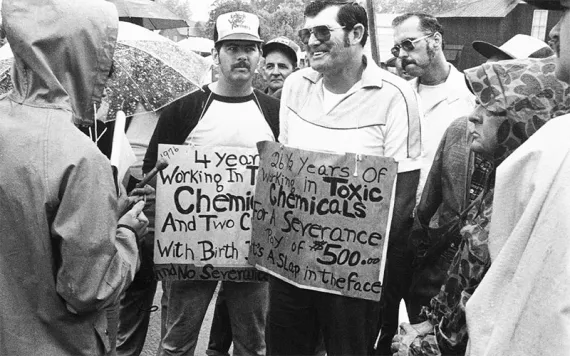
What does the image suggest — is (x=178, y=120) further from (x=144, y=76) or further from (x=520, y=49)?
(x=520, y=49)

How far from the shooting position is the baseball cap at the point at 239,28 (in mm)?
4137

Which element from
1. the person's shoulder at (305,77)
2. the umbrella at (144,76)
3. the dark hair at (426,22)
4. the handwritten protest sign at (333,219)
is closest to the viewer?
the handwritten protest sign at (333,219)

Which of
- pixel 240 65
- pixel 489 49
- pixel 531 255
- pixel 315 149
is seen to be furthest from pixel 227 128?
pixel 531 255

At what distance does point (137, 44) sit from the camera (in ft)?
11.3

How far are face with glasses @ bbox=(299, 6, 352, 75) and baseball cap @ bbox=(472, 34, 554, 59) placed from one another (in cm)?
90

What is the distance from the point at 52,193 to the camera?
85.2 inches

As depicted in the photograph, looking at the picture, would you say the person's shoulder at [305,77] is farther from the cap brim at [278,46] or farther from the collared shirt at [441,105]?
the cap brim at [278,46]

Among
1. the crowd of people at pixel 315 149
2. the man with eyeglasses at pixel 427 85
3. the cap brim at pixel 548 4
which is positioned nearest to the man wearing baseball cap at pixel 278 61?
the man with eyeglasses at pixel 427 85

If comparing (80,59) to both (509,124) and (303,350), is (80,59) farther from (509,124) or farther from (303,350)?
(303,350)

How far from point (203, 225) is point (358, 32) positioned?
4.55 ft

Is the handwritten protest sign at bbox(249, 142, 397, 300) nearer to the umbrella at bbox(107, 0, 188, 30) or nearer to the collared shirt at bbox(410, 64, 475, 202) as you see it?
the collared shirt at bbox(410, 64, 475, 202)

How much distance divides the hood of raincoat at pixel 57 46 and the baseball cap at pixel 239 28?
5.88ft

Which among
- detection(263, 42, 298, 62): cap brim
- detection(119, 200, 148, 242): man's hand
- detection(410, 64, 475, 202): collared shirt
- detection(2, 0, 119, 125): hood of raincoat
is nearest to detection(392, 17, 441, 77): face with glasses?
detection(410, 64, 475, 202): collared shirt

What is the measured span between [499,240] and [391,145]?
1.85 meters
